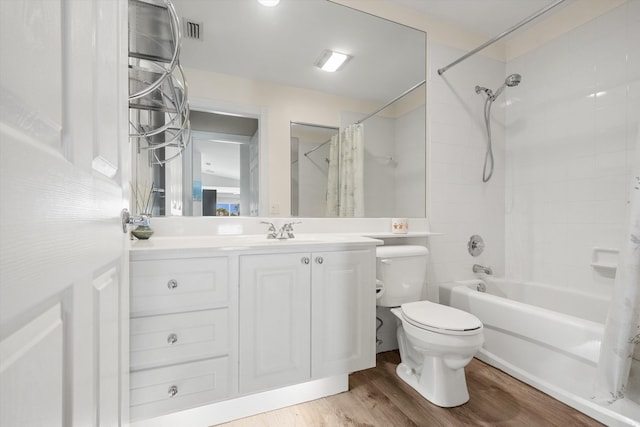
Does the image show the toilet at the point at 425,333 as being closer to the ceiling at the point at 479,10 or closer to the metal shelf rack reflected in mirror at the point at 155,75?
the metal shelf rack reflected in mirror at the point at 155,75

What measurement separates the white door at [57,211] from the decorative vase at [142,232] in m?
0.78

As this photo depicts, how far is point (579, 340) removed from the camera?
4.78 feet

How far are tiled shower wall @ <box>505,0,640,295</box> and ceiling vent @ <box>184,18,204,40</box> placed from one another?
2.45m

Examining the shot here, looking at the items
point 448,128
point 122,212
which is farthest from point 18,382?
point 448,128

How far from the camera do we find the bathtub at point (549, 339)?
1.42 m

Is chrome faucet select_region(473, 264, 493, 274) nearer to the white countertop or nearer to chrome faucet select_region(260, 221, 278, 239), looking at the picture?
the white countertop

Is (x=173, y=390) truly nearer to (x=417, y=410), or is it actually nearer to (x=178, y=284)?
(x=178, y=284)

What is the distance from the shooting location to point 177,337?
1201mm

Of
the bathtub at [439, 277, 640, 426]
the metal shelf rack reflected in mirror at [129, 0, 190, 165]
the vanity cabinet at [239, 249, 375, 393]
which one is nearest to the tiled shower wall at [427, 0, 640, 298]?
the bathtub at [439, 277, 640, 426]

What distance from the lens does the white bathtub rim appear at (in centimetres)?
134

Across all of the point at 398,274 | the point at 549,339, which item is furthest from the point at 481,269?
the point at 398,274

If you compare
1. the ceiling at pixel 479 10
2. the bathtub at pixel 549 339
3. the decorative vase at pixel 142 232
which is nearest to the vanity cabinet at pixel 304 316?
the decorative vase at pixel 142 232

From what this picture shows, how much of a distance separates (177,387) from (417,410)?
1.14 metres

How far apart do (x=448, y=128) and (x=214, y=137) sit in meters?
1.74
